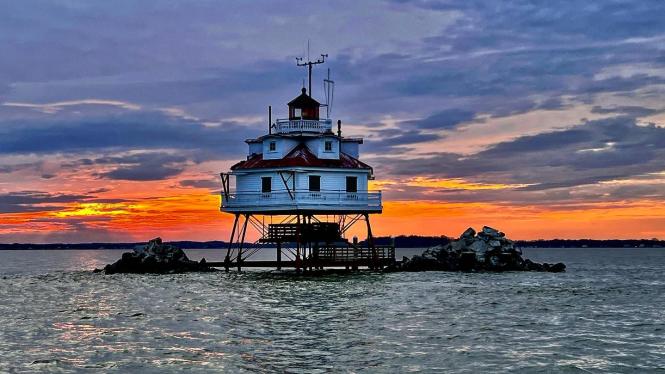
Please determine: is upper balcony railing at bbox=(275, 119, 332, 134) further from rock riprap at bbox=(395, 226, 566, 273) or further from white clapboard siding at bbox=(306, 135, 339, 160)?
rock riprap at bbox=(395, 226, 566, 273)

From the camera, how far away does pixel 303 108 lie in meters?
62.4

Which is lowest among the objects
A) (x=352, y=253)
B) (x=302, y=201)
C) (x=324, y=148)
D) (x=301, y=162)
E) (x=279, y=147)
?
(x=352, y=253)

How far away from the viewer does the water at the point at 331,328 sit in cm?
2328

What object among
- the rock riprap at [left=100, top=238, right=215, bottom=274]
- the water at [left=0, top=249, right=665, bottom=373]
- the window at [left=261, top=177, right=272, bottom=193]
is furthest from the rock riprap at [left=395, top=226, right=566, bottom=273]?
the rock riprap at [left=100, top=238, right=215, bottom=274]

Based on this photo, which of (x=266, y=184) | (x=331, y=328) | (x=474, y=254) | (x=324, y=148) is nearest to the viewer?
(x=331, y=328)

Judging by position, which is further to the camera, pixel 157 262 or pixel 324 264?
pixel 157 262

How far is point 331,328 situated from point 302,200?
87.5 ft

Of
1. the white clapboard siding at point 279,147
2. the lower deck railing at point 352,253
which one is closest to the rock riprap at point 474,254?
the lower deck railing at point 352,253

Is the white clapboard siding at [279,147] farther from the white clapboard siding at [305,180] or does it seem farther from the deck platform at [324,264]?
the deck platform at [324,264]

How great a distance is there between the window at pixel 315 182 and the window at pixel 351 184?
2.54m

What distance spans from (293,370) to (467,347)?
714 cm

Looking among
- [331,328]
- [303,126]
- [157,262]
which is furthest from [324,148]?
[331,328]

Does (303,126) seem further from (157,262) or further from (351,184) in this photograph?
(157,262)

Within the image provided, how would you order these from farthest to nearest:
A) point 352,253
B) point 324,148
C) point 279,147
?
point 352,253 → point 279,147 → point 324,148
